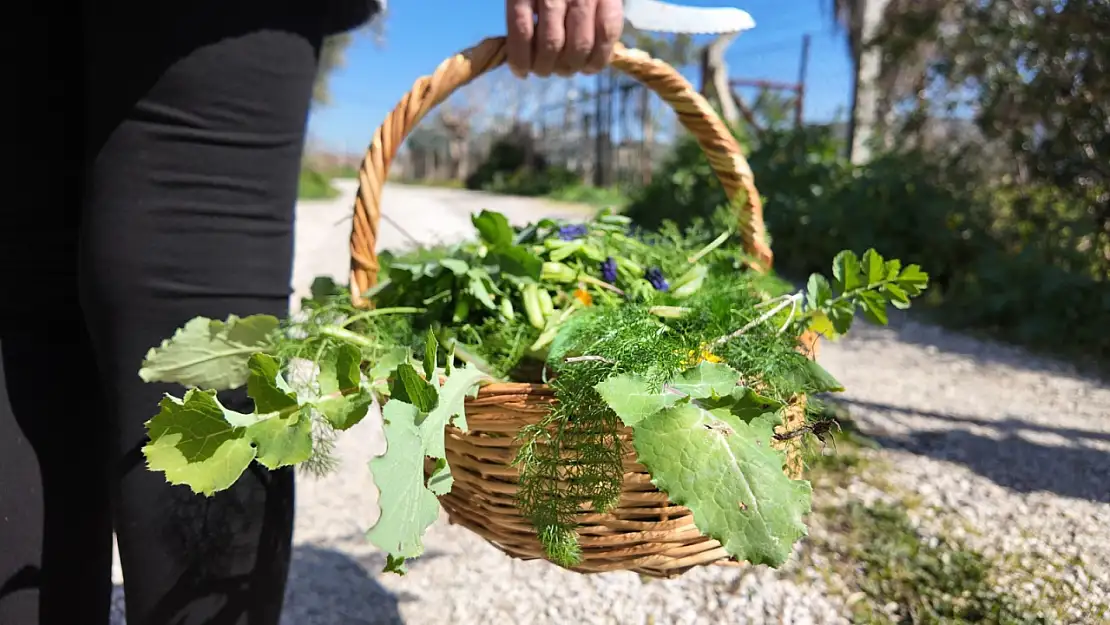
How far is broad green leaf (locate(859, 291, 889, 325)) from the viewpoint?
0.84 meters

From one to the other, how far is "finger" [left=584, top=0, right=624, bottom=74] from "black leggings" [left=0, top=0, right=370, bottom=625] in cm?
31

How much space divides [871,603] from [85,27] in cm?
140

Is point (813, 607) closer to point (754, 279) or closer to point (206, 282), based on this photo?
point (754, 279)

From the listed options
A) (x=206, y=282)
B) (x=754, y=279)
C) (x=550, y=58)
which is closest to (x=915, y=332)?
(x=754, y=279)

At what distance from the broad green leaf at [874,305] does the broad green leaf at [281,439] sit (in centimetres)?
61

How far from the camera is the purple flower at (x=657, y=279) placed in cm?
98

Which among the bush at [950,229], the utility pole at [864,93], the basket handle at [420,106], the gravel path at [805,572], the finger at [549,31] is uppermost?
the utility pole at [864,93]

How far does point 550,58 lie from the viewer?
87 cm

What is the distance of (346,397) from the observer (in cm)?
62

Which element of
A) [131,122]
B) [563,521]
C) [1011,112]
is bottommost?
[563,521]

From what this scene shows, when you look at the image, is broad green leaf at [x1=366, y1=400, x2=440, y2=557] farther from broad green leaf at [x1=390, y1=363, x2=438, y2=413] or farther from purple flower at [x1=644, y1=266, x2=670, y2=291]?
purple flower at [x1=644, y1=266, x2=670, y2=291]

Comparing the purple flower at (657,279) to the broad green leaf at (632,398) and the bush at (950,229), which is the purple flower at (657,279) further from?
the bush at (950,229)

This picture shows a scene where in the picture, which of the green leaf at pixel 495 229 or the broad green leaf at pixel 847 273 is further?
the green leaf at pixel 495 229

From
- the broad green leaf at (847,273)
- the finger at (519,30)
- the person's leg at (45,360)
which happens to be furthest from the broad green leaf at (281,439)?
the broad green leaf at (847,273)
